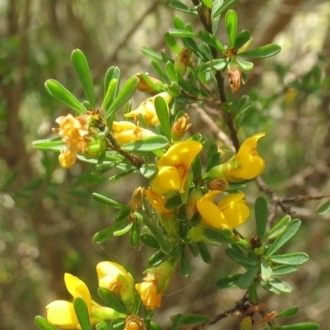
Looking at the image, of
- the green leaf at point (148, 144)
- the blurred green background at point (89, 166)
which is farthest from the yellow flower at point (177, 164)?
the blurred green background at point (89, 166)

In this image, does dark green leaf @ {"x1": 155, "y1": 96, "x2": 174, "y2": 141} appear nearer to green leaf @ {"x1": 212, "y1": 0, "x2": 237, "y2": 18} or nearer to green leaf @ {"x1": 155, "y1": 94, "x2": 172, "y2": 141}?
green leaf @ {"x1": 155, "y1": 94, "x2": 172, "y2": 141}

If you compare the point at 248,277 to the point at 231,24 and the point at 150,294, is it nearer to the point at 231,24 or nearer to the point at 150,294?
the point at 150,294

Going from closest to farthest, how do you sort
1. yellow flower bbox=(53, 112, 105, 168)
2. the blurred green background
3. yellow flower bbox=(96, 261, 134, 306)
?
yellow flower bbox=(53, 112, 105, 168), yellow flower bbox=(96, 261, 134, 306), the blurred green background

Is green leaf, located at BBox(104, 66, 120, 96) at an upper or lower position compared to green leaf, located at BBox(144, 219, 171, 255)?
upper

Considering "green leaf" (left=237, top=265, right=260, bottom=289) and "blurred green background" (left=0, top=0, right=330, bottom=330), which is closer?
"green leaf" (left=237, top=265, right=260, bottom=289)

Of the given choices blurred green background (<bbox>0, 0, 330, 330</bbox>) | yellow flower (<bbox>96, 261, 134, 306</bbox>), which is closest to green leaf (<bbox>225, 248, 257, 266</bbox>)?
yellow flower (<bbox>96, 261, 134, 306</bbox>)

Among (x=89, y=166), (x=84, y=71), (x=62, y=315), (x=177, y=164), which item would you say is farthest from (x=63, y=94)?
(x=89, y=166)
